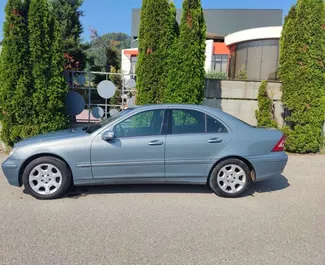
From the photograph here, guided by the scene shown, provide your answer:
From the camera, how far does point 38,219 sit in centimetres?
385

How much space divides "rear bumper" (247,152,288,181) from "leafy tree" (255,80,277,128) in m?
3.81

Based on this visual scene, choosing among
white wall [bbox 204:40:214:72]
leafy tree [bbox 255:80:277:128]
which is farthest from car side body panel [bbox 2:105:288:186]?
white wall [bbox 204:40:214:72]

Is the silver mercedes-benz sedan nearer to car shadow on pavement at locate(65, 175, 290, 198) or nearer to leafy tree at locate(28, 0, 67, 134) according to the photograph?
car shadow on pavement at locate(65, 175, 290, 198)

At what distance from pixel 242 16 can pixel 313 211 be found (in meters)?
42.9

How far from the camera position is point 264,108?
8648 millimetres

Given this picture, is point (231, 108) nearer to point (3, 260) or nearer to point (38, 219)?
point (38, 219)

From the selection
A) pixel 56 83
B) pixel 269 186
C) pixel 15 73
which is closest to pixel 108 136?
pixel 269 186

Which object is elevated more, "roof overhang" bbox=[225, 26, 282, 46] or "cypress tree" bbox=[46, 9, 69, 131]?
"roof overhang" bbox=[225, 26, 282, 46]

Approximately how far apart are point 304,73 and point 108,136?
6149mm

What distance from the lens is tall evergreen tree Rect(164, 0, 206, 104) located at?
7914 mm

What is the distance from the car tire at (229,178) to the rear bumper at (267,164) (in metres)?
0.17

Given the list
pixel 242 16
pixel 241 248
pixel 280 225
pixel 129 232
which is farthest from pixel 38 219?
pixel 242 16

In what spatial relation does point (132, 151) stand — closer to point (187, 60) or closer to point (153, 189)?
point (153, 189)

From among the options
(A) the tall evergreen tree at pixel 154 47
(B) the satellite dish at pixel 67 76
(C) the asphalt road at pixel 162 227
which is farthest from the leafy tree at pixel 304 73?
(B) the satellite dish at pixel 67 76
